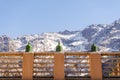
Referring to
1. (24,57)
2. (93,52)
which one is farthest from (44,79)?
(93,52)

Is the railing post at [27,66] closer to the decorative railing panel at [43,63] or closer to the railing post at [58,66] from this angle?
the decorative railing panel at [43,63]

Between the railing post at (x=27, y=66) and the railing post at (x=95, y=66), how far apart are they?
2296 millimetres

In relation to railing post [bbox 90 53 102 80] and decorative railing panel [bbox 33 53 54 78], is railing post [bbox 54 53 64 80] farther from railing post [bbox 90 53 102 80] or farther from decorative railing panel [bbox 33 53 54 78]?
railing post [bbox 90 53 102 80]

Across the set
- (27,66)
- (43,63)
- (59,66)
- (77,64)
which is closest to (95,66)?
(77,64)

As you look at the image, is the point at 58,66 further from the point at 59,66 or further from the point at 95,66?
the point at 95,66

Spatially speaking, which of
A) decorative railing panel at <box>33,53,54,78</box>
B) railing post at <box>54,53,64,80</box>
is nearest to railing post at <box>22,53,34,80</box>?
decorative railing panel at <box>33,53,54,78</box>

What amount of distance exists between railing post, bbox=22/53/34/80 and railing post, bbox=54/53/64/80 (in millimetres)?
912

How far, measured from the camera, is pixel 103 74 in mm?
13359

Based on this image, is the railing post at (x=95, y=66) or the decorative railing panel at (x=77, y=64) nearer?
the decorative railing panel at (x=77, y=64)

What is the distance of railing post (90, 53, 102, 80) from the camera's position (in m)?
13.1

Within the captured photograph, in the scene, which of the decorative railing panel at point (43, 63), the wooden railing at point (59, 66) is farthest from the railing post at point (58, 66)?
the decorative railing panel at point (43, 63)

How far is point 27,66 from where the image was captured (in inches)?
521

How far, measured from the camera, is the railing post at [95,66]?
42.9ft

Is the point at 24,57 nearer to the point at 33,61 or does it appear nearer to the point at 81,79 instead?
the point at 33,61
